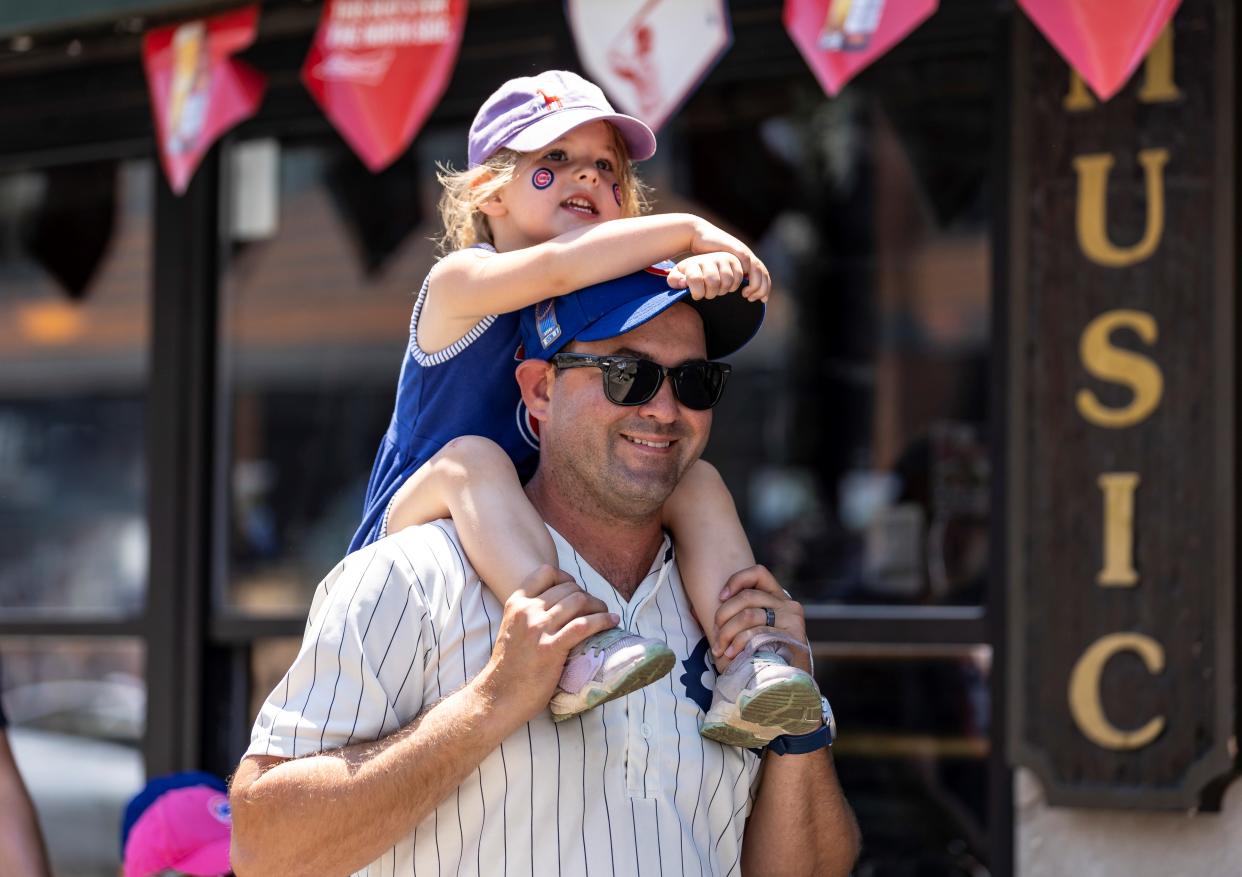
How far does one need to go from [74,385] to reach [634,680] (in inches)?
185

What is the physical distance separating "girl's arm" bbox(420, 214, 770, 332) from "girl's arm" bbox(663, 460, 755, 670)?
371 millimetres

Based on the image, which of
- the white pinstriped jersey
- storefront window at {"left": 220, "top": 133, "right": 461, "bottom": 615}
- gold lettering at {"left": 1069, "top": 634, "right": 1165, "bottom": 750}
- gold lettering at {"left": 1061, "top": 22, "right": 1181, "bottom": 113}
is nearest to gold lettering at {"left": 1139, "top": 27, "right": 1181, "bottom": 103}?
gold lettering at {"left": 1061, "top": 22, "right": 1181, "bottom": 113}

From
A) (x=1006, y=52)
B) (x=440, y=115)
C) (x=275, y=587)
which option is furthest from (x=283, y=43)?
(x=1006, y=52)

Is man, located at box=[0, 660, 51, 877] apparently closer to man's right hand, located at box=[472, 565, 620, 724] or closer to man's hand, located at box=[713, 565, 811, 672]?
man's right hand, located at box=[472, 565, 620, 724]

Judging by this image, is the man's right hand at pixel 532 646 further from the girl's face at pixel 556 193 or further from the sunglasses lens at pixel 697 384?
the girl's face at pixel 556 193

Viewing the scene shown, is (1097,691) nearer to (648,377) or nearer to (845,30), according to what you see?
(845,30)

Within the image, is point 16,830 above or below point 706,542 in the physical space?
below

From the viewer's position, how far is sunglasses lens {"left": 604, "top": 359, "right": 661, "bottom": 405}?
226cm

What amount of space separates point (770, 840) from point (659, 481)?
0.60 m

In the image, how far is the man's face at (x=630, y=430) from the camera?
7.49 ft

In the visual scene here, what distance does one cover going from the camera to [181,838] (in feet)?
11.2

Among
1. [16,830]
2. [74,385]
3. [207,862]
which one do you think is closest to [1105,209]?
[207,862]

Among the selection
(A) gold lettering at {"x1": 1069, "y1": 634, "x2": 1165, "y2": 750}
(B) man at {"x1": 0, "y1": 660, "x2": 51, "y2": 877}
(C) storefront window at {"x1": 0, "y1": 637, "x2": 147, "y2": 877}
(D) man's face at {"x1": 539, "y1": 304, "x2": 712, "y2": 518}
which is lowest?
(C) storefront window at {"x1": 0, "y1": 637, "x2": 147, "y2": 877}

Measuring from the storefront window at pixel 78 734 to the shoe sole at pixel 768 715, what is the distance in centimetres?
340
